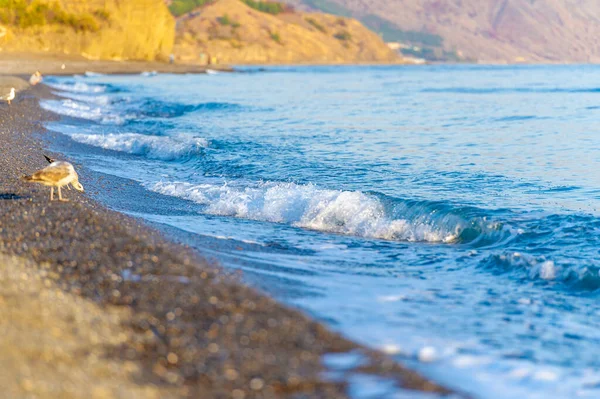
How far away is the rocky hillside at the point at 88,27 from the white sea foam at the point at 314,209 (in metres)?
68.6

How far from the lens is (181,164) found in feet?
56.4

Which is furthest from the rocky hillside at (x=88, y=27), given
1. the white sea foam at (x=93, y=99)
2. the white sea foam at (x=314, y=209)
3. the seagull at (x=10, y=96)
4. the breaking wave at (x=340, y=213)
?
the breaking wave at (x=340, y=213)

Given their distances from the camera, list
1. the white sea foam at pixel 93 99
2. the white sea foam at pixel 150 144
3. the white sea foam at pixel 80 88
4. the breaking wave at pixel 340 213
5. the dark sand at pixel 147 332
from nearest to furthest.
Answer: the dark sand at pixel 147 332 < the breaking wave at pixel 340 213 < the white sea foam at pixel 150 144 < the white sea foam at pixel 93 99 < the white sea foam at pixel 80 88

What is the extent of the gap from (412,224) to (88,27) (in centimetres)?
8206

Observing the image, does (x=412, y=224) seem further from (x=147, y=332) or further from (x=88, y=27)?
(x=88, y=27)

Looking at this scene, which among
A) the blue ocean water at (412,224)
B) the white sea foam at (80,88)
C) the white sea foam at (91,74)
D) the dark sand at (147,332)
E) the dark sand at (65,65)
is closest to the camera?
the dark sand at (147,332)

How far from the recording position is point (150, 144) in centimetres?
1941

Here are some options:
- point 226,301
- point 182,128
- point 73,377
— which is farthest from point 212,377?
point 182,128

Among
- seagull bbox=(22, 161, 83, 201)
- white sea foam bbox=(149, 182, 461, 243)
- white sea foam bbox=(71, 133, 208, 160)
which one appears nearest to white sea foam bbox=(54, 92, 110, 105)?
white sea foam bbox=(71, 133, 208, 160)

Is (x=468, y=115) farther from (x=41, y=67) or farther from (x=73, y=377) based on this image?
(x=41, y=67)

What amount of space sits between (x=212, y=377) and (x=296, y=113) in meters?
25.8

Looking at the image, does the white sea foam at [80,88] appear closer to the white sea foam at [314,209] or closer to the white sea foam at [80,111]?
the white sea foam at [80,111]

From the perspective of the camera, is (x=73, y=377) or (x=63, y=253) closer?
(x=73, y=377)

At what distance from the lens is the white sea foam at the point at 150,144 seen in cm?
1847
